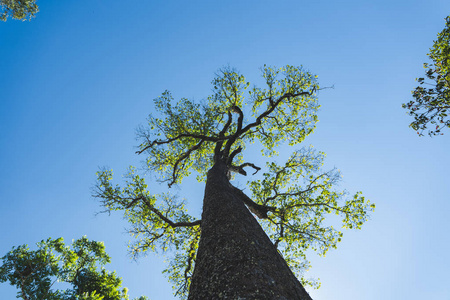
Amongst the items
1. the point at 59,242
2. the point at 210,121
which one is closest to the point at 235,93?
the point at 210,121

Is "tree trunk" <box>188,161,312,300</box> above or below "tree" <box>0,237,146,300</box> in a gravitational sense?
below

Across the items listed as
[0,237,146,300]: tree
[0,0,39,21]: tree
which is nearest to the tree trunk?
[0,237,146,300]: tree

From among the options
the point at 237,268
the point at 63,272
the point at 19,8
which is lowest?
the point at 237,268

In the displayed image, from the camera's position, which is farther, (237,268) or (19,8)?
(19,8)

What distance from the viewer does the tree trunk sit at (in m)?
2.12

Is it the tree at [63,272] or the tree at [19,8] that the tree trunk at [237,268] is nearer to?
the tree at [63,272]

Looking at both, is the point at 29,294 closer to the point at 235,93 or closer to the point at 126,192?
the point at 126,192

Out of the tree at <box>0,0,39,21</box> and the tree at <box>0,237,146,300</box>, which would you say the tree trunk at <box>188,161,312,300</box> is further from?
the tree at <box>0,0,39,21</box>

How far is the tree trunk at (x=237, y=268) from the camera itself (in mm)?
2123

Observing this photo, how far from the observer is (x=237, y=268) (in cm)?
245

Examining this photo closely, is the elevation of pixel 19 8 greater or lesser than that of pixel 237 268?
greater

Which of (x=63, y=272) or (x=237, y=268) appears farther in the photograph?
(x=63, y=272)

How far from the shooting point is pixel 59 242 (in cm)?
1307

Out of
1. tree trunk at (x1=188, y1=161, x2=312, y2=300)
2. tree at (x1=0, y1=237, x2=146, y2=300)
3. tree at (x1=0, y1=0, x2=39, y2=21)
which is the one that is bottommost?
tree trunk at (x1=188, y1=161, x2=312, y2=300)
